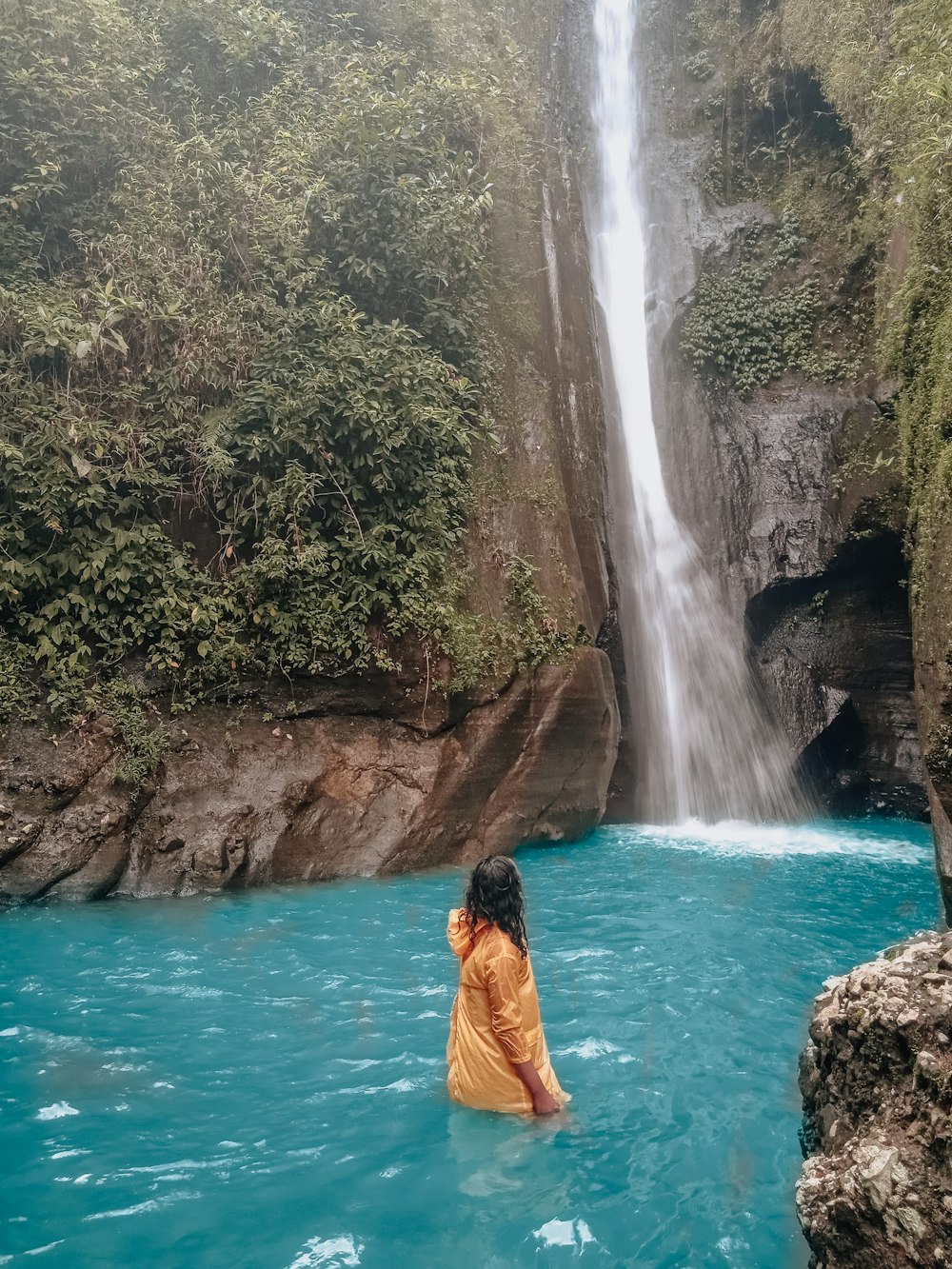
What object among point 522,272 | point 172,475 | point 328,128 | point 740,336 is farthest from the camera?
point 740,336

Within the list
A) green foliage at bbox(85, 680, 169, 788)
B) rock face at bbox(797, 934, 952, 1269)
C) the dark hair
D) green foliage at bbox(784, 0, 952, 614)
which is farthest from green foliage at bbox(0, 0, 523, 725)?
rock face at bbox(797, 934, 952, 1269)

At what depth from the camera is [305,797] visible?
366 inches

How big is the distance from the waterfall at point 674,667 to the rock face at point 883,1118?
9.56 metres

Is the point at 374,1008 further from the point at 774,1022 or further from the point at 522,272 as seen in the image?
the point at 522,272

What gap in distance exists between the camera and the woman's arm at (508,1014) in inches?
157

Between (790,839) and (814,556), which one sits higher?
(814,556)

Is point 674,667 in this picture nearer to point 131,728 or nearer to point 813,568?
point 813,568

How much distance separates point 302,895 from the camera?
8531 mm

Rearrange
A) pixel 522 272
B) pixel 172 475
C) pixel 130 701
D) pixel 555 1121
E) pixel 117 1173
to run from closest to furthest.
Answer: pixel 117 1173 → pixel 555 1121 → pixel 130 701 → pixel 172 475 → pixel 522 272

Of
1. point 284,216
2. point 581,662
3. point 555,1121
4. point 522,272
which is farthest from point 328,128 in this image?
point 555,1121

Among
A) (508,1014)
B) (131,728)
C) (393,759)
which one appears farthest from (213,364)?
(508,1014)

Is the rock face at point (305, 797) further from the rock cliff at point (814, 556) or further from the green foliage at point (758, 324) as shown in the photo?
the green foliage at point (758, 324)

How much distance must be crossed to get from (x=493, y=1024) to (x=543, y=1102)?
479mm

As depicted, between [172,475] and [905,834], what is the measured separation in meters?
10.4
